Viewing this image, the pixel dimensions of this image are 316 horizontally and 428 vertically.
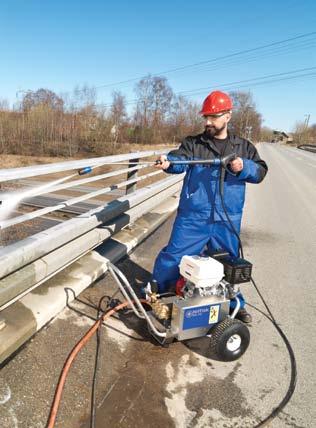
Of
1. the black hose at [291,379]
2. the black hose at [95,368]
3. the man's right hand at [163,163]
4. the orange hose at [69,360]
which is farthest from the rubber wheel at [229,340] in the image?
the man's right hand at [163,163]

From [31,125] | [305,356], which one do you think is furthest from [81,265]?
[31,125]

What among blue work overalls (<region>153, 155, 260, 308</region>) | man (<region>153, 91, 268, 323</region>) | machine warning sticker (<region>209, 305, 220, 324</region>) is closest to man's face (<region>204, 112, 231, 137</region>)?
man (<region>153, 91, 268, 323</region>)

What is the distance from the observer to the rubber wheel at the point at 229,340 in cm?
264

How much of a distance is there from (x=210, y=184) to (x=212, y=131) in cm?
47

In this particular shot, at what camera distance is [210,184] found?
3035mm

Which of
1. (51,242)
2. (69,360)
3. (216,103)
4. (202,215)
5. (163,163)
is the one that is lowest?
(69,360)

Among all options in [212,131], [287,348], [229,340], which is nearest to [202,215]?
[212,131]

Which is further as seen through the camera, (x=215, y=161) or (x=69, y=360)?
(x=215, y=161)

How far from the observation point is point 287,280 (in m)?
4.35

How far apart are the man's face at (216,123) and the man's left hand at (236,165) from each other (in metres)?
0.44

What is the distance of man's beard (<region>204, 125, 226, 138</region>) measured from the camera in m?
3.09

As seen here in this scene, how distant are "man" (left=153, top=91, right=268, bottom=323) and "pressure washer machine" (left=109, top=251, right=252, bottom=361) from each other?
0.29 metres

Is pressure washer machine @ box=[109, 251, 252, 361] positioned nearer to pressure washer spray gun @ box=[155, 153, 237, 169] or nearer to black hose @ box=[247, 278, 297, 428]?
black hose @ box=[247, 278, 297, 428]

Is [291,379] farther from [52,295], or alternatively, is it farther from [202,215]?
[52,295]
